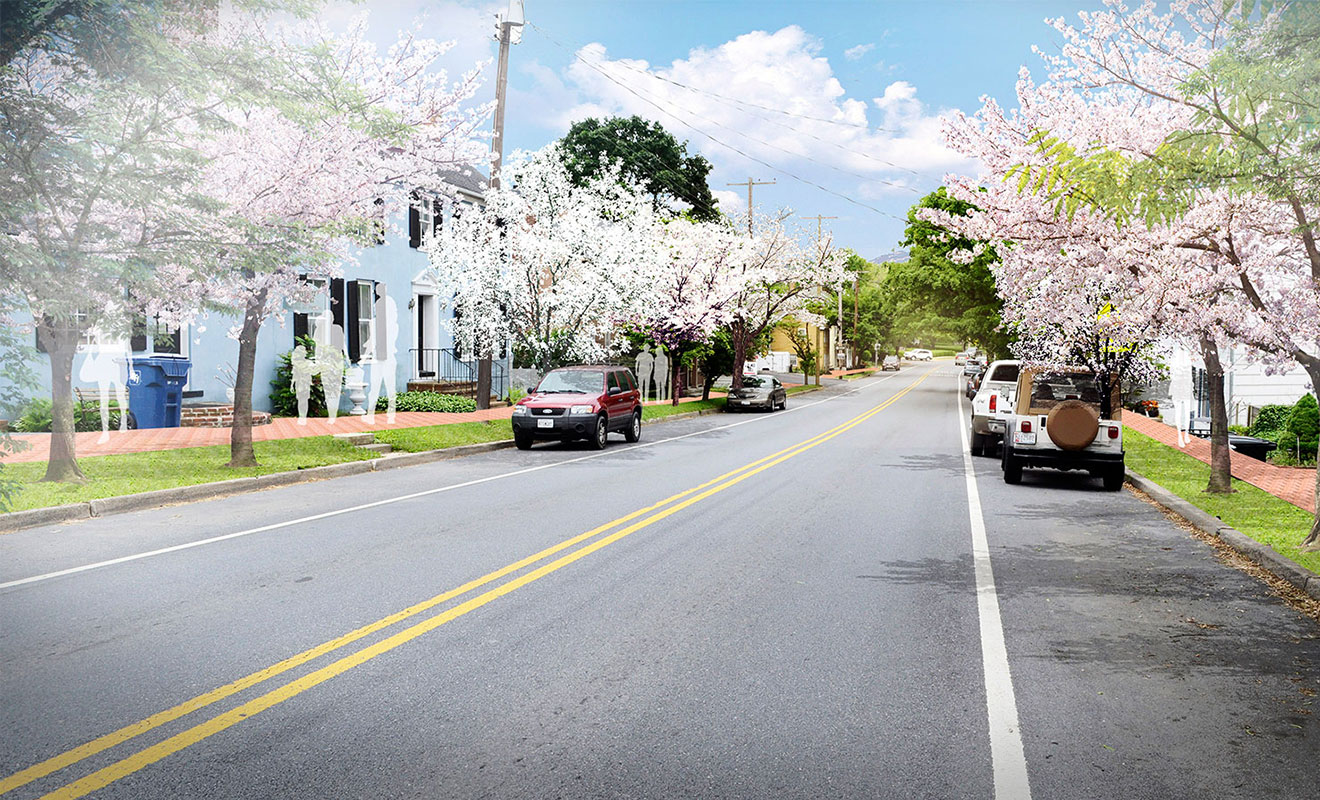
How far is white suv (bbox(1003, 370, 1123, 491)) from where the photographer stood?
14.2m

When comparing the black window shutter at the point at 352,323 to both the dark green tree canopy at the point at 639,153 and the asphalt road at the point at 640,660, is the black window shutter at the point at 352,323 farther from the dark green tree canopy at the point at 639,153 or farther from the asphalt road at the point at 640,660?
the dark green tree canopy at the point at 639,153

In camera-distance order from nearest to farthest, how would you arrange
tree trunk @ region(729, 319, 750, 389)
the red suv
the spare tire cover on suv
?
the spare tire cover on suv < the red suv < tree trunk @ region(729, 319, 750, 389)

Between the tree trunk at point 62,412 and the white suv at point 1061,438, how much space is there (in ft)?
42.9

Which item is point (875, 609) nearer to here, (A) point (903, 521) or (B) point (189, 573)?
(A) point (903, 521)

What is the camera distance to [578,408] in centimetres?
1991

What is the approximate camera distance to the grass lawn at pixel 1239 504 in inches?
374

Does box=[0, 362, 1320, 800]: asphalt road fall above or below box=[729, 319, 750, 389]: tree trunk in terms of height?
below

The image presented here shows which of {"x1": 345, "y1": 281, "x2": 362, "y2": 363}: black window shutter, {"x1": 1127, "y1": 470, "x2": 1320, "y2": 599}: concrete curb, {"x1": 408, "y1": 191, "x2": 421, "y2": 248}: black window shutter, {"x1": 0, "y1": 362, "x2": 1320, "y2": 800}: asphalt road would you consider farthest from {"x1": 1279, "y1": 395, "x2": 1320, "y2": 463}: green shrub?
{"x1": 408, "y1": 191, "x2": 421, "y2": 248}: black window shutter

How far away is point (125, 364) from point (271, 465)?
23.2ft

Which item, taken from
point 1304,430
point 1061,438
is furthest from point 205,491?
point 1304,430

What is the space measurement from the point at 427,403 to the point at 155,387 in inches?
329

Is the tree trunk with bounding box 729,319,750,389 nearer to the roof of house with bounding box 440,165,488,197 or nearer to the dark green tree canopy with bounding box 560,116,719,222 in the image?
the dark green tree canopy with bounding box 560,116,719,222

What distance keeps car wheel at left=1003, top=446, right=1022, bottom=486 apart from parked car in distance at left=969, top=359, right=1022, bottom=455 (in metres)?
3.55

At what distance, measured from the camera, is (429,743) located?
4.34m
